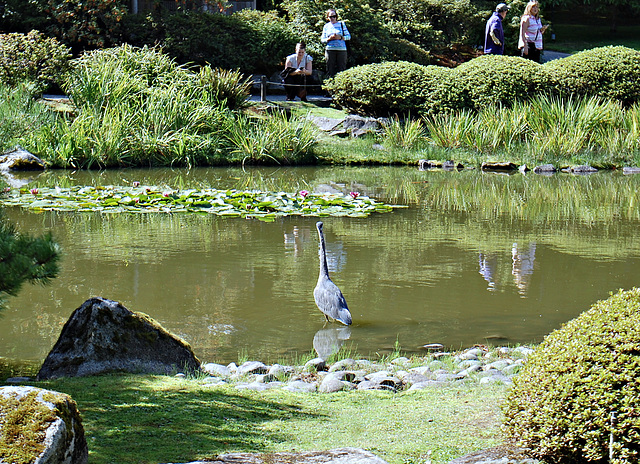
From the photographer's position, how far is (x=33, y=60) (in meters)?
19.7

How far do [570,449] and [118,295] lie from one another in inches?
197

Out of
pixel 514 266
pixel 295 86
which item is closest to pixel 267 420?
pixel 514 266

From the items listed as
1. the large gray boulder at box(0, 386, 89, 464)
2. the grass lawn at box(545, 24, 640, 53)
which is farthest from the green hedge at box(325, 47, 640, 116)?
the large gray boulder at box(0, 386, 89, 464)

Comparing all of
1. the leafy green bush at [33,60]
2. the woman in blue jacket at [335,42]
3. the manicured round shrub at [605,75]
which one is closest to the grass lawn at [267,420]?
the manicured round shrub at [605,75]

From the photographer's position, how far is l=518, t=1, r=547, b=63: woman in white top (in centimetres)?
2095

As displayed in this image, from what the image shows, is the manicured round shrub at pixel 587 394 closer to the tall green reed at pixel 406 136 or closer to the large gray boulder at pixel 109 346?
the large gray boulder at pixel 109 346

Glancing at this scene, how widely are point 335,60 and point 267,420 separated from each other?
743 inches

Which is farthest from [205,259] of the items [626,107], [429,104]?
[626,107]

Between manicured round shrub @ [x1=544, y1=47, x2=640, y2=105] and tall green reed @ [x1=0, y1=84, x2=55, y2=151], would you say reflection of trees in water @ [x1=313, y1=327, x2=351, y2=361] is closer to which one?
tall green reed @ [x1=0, y1=84, x2=55, y2=151]

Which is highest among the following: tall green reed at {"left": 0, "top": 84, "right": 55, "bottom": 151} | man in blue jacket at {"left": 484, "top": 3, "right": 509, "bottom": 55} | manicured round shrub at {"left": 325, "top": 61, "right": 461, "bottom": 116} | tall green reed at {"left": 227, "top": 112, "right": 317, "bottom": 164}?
man in blue jacket at {"left": 484, "top": 3, "right": 509, "bottom": 55}

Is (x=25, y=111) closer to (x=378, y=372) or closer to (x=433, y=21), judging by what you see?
(x=378, y=372)

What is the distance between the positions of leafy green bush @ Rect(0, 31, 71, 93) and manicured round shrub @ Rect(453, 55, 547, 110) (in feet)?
32.6

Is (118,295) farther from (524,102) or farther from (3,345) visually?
(524,102)

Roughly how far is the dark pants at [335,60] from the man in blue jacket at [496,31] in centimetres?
385
